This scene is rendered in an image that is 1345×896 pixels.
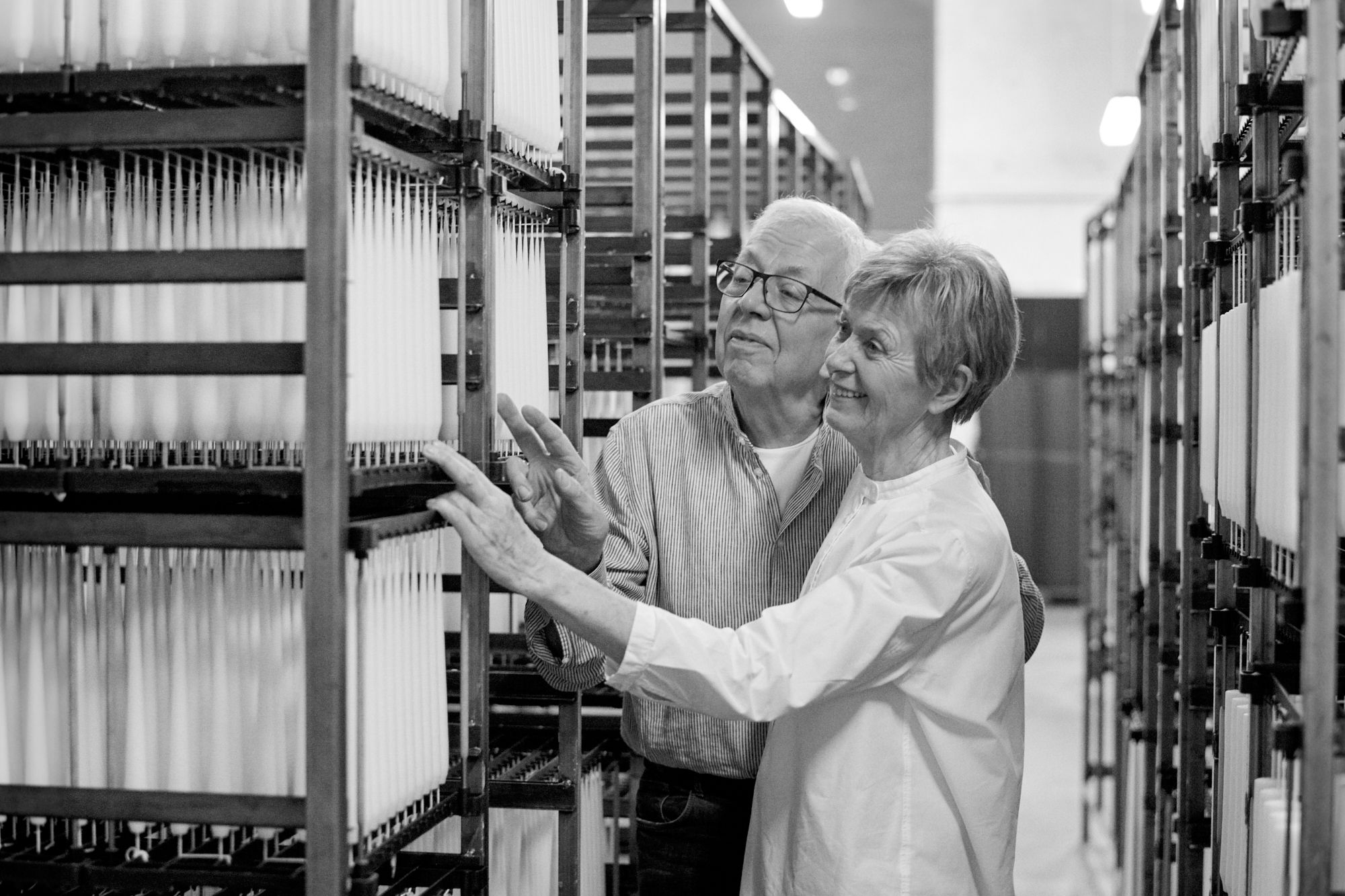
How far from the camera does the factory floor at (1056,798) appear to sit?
18.8ft

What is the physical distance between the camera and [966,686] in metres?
2.23

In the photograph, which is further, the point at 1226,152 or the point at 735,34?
the point at 735,34

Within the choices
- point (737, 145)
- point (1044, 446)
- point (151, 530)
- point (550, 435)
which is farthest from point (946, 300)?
point (1044, 446)

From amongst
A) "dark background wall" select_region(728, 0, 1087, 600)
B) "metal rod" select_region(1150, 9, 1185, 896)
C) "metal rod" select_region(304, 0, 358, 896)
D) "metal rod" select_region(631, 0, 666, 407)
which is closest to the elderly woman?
"metal rod" select_region(304, 0, 358, 896)

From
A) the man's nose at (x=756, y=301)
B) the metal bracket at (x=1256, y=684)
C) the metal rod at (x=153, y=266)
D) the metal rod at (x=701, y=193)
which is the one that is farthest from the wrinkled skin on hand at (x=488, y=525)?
Result: the metal rod at (x=701, y=193)

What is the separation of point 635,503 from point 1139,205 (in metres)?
3.17

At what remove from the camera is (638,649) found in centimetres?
204

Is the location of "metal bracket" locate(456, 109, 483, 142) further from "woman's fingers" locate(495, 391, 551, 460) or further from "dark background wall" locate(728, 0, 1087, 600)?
"dark background wall" locate(728, 0, 1087, 600)

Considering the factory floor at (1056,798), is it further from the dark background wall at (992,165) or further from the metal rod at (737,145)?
the dark background wall at (992,165)

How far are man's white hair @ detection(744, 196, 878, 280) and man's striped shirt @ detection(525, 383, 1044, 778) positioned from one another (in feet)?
1.31

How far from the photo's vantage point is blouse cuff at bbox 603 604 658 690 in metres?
2.04

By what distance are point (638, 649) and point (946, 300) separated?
2.63 feet

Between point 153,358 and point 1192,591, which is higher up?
point 153,358

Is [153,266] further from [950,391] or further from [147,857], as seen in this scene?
[950,391]
